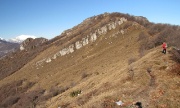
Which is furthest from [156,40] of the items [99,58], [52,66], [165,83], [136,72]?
[52,66]

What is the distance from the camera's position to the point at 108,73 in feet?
222

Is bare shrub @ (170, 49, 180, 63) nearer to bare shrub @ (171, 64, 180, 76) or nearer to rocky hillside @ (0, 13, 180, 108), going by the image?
rocky hillside @ (0, 13, 180, 108)

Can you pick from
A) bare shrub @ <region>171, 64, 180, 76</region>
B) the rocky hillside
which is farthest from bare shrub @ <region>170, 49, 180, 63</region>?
bare shrub @ <region>171, 64, 180, 76</region>

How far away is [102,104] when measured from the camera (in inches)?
1453

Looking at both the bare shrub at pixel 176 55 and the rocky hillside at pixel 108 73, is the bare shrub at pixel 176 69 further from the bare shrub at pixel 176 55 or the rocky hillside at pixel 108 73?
the bare shrub at pixel 176 55

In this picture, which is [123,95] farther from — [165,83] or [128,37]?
[128,37]

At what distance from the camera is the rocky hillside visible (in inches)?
1523

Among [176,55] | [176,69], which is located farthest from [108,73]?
[176,69]

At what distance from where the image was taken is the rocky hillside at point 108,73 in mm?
38688

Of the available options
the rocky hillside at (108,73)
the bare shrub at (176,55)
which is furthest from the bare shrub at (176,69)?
the bare shrub at (176,55)

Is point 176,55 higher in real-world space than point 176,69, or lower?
higher

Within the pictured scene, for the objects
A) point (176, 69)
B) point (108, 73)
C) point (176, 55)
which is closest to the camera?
point (176, 69)

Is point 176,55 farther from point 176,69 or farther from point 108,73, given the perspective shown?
point 108,73

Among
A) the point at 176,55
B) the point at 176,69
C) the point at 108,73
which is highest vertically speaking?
the point at 176,55
